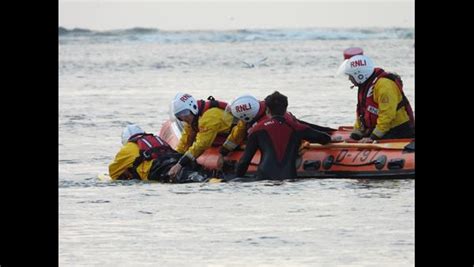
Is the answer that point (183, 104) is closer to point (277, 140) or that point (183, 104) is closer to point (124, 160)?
point (124, 160)

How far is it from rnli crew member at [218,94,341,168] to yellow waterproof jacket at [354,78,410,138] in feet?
2.98

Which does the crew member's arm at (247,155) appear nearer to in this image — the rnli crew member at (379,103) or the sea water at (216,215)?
the sea water at (216,215)

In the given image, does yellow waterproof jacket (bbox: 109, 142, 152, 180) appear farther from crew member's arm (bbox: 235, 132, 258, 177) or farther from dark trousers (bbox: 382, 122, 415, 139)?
dark trousers (bbox: 382, 122, 415, 139)

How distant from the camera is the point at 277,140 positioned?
1741cm

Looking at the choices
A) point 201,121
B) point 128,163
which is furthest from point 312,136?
point 128,163

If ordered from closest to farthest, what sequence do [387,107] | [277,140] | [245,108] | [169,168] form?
[277,140]
[245,108]
[387,107]
[169,168]

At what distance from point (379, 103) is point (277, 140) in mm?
1311

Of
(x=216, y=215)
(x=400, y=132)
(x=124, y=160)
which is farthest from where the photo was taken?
(x=124, y=160)

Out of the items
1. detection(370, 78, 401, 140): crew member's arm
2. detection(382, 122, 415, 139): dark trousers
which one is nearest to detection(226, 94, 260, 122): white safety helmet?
detection(370, 78, 401, 140): crew member's arm

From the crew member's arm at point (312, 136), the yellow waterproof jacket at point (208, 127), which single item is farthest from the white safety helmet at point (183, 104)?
the crew member's arm at point (312, 136)

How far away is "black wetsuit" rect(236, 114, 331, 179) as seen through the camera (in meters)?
17.4

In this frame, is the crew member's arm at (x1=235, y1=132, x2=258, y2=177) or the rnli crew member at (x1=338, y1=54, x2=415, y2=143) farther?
the rnli crew member at (x1=338, y1=54, x2=415, y2=143)

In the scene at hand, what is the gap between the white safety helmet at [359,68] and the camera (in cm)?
1814
